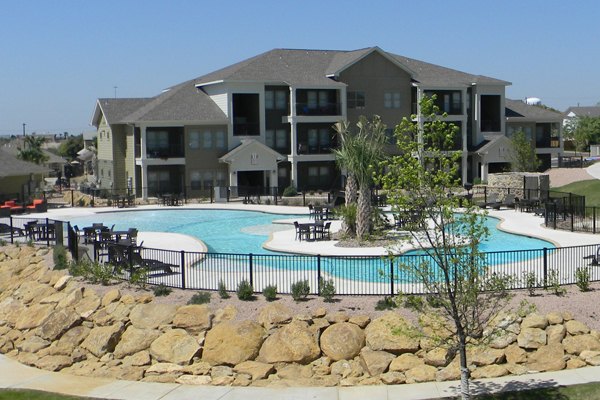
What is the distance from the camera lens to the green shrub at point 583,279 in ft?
73.6

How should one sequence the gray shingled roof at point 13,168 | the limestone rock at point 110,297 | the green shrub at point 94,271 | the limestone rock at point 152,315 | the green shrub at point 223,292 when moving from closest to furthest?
the limestone rock at point 152,315
the green shrub at point 223,292
the limestone rock at point 110,297
the green shrub at point 94,271
the gray shingled roof at point 13,168

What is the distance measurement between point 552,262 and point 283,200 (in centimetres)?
2839

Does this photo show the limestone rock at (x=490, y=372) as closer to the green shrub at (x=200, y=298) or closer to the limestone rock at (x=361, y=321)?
the limestone rock at (x=361, y=321)

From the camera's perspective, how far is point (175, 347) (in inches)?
824

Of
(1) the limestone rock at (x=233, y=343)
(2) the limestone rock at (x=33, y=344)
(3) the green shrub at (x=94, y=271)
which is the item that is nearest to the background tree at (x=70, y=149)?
(3) the green shrub at (x=94, y=271)

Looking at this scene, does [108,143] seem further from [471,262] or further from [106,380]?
[471,262]

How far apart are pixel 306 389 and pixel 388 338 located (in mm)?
2537

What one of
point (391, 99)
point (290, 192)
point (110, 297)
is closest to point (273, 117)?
point (290, 192)

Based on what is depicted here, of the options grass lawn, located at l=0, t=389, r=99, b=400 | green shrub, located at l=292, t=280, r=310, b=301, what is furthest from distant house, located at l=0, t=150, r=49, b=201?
grass lawn, located at l=0, t=389, r=99, b=400

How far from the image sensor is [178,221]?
45.1 meters

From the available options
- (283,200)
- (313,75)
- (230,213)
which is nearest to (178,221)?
(230,213)

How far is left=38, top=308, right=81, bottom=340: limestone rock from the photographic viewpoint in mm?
23000

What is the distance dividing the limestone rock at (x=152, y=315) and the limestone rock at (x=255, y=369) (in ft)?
Result: 9.26

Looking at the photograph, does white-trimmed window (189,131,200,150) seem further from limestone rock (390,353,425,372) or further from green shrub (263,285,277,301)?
limestone rock (390,353,425,372)
